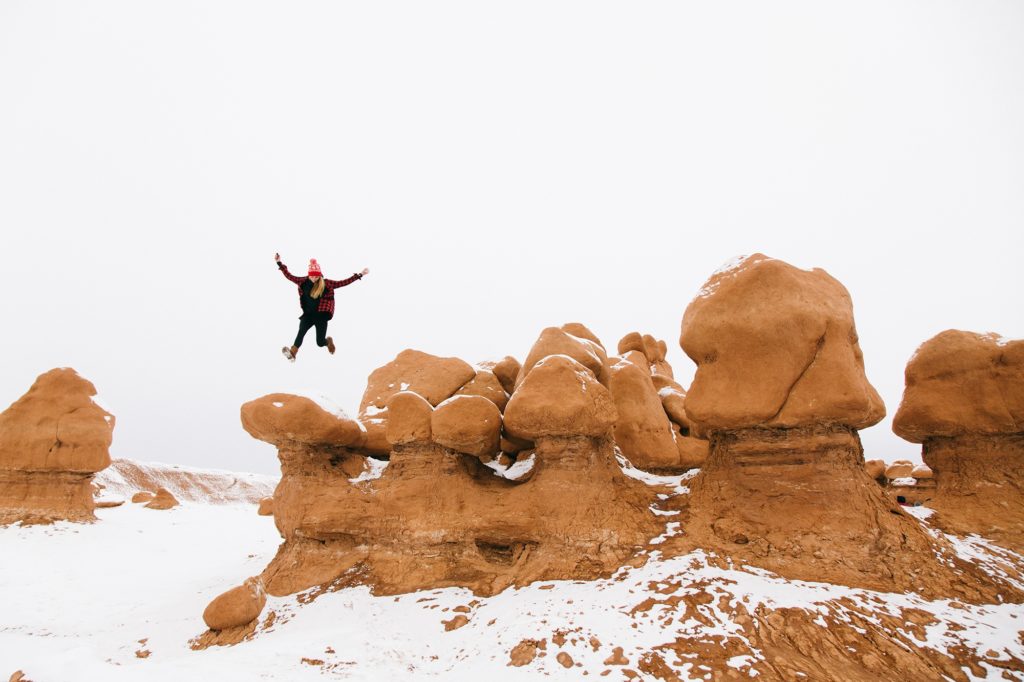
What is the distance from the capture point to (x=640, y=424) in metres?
11.8

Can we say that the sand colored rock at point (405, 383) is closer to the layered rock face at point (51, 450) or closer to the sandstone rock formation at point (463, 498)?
the sandstone rock formation at point (463, 498)

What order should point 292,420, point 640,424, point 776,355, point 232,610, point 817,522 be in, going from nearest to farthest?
point 817,522, point 776,355, point 232,610, point 292,420, point 640,424

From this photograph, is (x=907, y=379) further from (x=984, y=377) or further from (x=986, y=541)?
(x=986, y=541)

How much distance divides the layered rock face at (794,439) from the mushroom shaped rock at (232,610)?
27.5ft

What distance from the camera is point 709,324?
9.61 meters

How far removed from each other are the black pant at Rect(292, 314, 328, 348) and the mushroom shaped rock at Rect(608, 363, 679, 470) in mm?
6698

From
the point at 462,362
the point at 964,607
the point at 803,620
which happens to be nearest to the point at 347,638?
the point at 462,362

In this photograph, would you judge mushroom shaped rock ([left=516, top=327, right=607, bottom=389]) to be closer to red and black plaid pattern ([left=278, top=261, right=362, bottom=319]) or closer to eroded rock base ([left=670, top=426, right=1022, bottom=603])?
eroded rock base ([left=670, top=426, right=1022, bottom=603])

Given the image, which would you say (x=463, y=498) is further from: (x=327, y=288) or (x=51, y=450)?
(x=51, y=450)

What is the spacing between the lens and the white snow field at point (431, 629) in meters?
6.94

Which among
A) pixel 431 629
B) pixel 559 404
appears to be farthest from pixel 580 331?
pixel 431 629

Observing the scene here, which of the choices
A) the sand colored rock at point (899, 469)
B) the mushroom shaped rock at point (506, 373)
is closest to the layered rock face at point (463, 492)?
the mushroom shaped rock at point (506, 373)

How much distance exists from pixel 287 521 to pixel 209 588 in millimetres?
3579

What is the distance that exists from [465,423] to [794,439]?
613 centimetres
